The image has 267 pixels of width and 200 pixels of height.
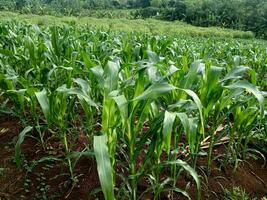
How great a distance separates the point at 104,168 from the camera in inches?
49.2

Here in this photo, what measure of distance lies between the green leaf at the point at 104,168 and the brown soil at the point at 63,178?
626 mm

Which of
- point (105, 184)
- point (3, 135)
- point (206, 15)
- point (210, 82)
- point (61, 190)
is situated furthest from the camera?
point (206, 15)

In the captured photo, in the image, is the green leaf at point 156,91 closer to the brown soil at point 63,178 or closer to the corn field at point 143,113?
the corn field at point 143,113

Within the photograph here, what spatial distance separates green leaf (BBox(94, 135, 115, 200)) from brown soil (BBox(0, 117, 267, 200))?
24.7 inches

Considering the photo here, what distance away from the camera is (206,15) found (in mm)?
49750

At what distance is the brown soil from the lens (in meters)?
2.00

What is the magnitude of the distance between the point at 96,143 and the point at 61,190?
0.84 m

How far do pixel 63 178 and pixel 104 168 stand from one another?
941 mm

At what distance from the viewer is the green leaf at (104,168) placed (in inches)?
48.0

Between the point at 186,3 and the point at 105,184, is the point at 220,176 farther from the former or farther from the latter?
the point at 186,3

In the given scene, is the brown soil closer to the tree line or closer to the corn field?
the corn field

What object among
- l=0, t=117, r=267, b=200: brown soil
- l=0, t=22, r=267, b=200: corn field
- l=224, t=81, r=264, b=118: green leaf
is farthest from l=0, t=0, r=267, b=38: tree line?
l=224, t=81, r=264, b=118: green leaf

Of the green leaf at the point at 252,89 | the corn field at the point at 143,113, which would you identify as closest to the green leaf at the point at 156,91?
the corn field at the point at 143,113

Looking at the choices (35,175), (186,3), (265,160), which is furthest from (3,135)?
(186,3)
